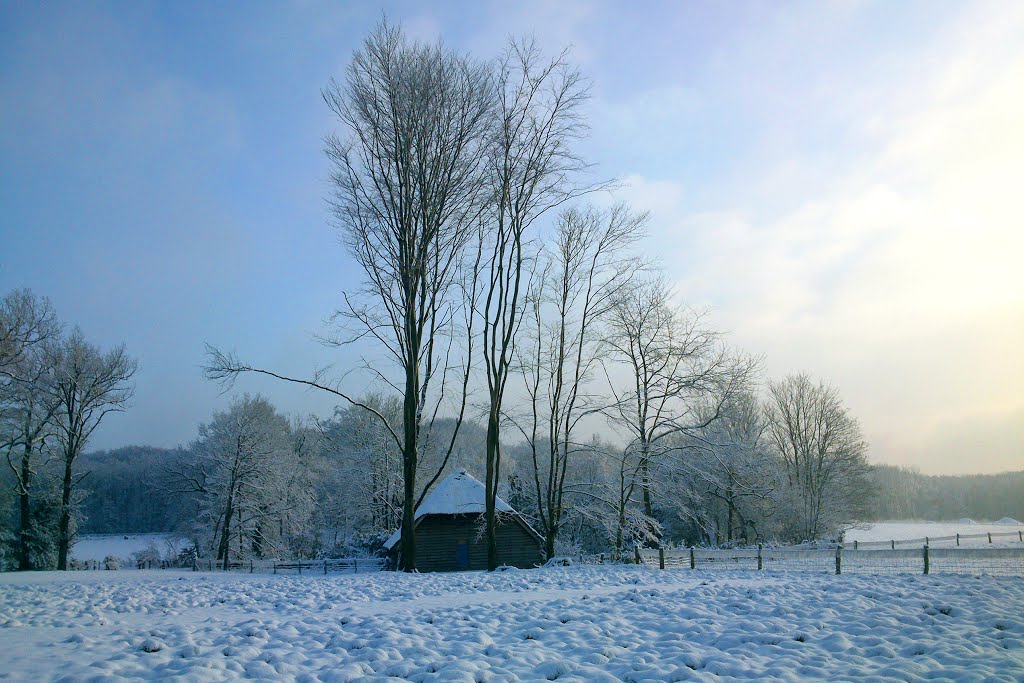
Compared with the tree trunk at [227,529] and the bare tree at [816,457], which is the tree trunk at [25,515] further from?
the bare tree at [816,457]

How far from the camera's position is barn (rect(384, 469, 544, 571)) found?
2606cm

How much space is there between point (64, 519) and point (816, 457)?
154 ft

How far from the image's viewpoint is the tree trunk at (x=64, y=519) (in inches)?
1210

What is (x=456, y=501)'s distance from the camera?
87.3 ft

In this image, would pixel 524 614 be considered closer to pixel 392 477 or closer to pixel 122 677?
pixel 122 677

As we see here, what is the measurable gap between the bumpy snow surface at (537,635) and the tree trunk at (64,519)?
24191 millimetres

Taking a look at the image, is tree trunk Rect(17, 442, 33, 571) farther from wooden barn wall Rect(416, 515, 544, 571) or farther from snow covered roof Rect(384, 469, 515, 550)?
wooden barn wall Rect(416, 515, 544, 571)

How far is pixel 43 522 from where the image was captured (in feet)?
111

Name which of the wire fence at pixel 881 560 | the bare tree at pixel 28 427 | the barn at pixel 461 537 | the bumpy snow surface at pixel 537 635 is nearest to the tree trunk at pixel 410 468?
the bumpy snow surface at pixel 537 635

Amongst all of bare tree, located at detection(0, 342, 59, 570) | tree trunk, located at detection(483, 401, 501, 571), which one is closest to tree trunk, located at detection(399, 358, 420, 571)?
tree trunk, located at detection(483, 401, 501, 571)

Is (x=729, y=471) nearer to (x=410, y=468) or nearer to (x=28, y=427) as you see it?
(x=410, y=468)

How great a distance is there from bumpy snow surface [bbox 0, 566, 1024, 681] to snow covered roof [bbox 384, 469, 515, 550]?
15.3 metres

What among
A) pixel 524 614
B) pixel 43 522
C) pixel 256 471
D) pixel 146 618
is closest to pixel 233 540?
pixel 256 471

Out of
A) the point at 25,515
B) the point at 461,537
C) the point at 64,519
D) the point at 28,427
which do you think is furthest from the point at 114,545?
the point at 461,537
